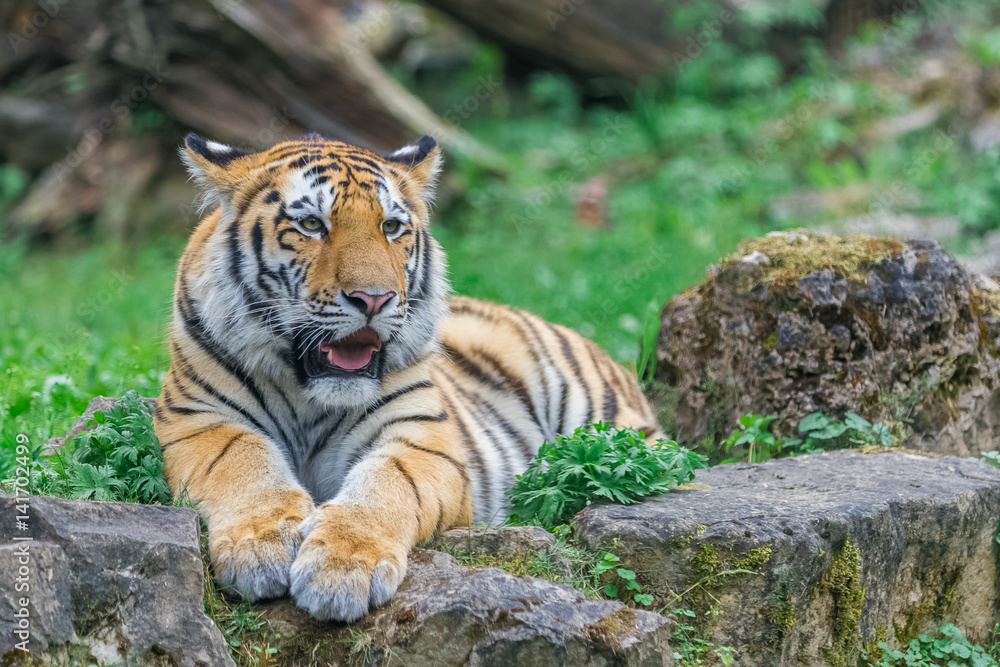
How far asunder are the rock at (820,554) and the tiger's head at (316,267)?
0.89 metres

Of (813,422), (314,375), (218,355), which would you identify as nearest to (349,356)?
(314,375)

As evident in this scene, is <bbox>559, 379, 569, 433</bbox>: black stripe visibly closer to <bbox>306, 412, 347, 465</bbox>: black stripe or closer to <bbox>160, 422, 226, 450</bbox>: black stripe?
<bbox>306, 412, 347, 465</bbox>: black stripe

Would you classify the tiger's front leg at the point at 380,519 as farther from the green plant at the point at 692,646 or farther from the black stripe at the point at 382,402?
the green plant at the point at 692,646

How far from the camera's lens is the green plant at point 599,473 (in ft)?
10.5

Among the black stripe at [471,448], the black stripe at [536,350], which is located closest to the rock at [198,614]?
the black stripe at [471,448]

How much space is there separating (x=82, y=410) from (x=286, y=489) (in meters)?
1.88

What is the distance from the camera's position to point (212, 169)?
10.7 ft

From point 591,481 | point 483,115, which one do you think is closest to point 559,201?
point 483,115

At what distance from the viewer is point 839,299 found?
163 inches

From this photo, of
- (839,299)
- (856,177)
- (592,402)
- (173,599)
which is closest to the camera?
(173,599)

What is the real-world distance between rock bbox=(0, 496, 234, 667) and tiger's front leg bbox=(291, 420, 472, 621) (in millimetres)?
279

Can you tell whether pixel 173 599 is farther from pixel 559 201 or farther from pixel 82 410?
pixel 559 201

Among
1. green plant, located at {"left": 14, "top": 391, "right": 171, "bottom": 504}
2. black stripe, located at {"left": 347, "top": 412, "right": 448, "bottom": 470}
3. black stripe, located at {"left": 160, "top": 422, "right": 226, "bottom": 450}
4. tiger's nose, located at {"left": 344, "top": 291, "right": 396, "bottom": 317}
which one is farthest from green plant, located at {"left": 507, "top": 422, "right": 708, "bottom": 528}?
green plant, located at {"left": 14, "top": 391, "right": 171, "bottom": 504}

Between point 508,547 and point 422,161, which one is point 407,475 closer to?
point 508,547
